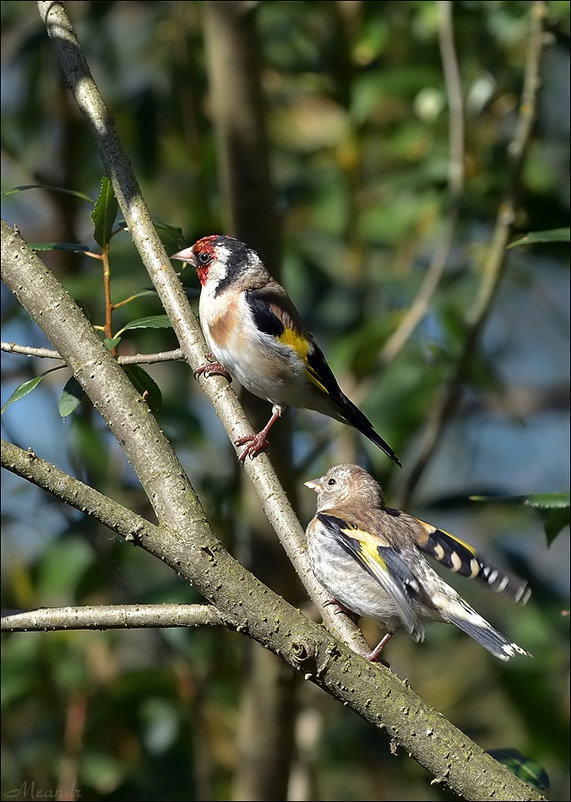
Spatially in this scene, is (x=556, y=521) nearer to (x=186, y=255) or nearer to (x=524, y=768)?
(x=524, y=768)

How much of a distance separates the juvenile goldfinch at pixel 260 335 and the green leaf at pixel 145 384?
780 mm

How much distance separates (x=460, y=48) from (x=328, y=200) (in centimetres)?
112

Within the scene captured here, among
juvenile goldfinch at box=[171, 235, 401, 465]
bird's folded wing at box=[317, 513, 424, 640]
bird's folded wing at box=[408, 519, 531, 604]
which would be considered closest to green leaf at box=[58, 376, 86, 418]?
bird's folded wing at box=[317, 513, 424, 640]

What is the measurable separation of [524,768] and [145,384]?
1500 mm

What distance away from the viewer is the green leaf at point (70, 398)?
262 cm

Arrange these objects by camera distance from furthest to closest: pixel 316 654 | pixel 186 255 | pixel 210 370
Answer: pixel 186 255, pixel 210 370, pixel 316 654

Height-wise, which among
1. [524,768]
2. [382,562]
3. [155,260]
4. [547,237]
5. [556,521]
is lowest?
[524,768]

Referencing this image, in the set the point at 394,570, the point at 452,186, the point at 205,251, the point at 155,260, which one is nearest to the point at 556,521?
the point at 394,570

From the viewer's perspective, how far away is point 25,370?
5.17 meters

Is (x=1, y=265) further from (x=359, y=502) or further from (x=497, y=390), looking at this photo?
(x=497, y=390)

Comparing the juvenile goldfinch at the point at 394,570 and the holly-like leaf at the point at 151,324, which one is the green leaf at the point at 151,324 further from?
the juvenile goldfinch at the point at 394,570

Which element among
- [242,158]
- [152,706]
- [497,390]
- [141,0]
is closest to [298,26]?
[141,0]

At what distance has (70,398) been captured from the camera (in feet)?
8.75

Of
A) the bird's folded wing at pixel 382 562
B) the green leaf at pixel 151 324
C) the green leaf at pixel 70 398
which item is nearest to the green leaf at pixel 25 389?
the green leaf at pixel 70 398
